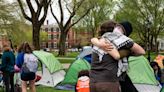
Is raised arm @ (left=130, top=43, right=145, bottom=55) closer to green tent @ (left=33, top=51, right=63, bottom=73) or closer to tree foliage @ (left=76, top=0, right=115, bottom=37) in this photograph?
green tent @ (left=33, top=51, right=63, bottom=73)

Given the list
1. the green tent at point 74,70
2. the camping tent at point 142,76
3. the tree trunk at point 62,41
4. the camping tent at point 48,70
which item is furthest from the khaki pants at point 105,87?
the tree trunk at point 62,41

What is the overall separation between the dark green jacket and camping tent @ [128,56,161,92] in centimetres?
339

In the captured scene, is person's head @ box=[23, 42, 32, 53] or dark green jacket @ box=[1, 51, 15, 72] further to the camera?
dark green jacket @ box=[1, 51, 15, 72]

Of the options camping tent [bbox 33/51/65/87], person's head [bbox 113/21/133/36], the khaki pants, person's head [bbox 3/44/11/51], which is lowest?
camping tent [bbox 33/51/65/87]

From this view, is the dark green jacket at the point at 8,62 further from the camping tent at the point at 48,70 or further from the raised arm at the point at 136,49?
the raised arm at the point at 136,49

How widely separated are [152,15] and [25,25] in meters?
14.7

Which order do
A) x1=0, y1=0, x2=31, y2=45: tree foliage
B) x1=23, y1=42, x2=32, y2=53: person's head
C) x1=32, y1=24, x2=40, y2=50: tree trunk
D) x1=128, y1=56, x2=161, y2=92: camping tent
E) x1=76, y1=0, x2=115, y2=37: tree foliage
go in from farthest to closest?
x1=76, y1=0, x2=115, y2=37: tree foliage < x1=0, y1=0, x2=31, y2=45: tree foliage < x1=32, y1=24, x2=40, y2=50: tree trunk < x1=128, y1=56, x2=161, y2=92: camping tent < x1=23, y1=42, x2=32, y2=53: person's head

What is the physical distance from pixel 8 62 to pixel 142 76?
3986mm

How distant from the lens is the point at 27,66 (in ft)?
33.3

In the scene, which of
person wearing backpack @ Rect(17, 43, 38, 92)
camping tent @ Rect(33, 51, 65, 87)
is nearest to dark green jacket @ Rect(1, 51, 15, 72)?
person wearing backpack @ Rect(17, 43, 38, 92)

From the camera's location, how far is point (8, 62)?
38.9 ft

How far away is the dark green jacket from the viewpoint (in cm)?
1173

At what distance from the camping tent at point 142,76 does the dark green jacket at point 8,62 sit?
3.39 m

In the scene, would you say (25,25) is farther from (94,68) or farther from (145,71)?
(94,68)
